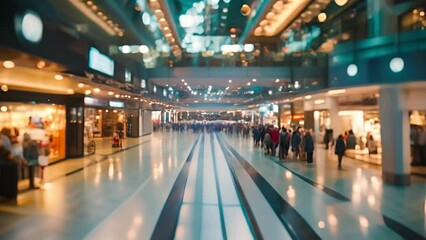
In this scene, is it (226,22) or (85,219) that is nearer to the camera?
(85,219)

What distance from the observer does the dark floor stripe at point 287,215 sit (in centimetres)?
561

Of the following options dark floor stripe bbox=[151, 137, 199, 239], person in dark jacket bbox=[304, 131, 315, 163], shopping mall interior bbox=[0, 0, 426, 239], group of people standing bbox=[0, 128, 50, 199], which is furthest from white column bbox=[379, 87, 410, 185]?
group of people standing bbox=[0, 128, 50, 199]

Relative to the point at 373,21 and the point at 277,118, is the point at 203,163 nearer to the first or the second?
the point at 373,21

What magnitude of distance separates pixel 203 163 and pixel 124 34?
11.0 metres

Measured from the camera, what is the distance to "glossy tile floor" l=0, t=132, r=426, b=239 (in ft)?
18.6

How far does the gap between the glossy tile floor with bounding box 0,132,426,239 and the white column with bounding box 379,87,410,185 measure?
0.46 metres

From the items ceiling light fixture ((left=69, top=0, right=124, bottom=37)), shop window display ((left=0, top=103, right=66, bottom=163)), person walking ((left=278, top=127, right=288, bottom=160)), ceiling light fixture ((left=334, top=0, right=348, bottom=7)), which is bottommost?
person walking ((left=278, top=127, right=288, bottom=160))

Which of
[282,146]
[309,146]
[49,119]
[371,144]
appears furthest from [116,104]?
[371,144]

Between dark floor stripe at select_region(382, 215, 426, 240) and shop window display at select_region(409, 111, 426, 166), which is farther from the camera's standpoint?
shop window display at select_region(409, 111, 426, 166)

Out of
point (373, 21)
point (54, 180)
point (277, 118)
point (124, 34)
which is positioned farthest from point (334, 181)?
point (277, 118)

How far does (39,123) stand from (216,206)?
8824 mm

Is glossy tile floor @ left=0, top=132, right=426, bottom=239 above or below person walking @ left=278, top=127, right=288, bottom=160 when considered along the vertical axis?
below

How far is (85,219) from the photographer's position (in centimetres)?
626

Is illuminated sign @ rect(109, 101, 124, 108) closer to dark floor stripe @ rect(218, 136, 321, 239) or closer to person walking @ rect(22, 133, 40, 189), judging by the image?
person walking @ rect(22, 133, 40, 189)
